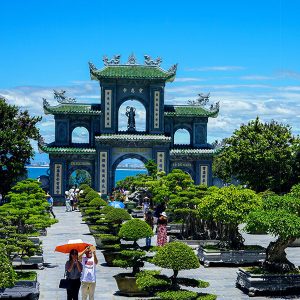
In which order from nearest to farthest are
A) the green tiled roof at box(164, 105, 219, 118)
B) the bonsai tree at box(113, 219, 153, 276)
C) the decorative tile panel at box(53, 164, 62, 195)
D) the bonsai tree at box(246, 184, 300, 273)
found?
the bonsai tree at box(246, 184, 300, 273) → the bonsai tree at box(113, 219, 153, 276) → the decorative tile panel at box(53, 164, 62, 195) → the green tiled roof at box(164, 105, 219, 118)

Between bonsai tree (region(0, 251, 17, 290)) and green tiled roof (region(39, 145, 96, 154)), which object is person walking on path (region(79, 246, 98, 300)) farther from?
green tiled roof (region(39, 145, 96, 154))

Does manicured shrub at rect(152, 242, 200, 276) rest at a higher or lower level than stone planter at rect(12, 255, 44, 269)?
higher

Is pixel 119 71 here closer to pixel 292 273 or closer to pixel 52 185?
pixel 52 185

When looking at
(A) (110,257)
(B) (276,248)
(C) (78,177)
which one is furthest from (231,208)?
(C) (78,177)

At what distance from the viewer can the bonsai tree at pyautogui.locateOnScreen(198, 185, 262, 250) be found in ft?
75.0

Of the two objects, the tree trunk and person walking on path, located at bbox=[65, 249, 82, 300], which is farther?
the tree trunk

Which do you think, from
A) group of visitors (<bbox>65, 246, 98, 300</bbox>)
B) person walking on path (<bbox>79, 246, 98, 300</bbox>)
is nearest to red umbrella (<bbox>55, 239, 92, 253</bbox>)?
group of visitors (<bbox>65, 246, 98, 300</bbox>)

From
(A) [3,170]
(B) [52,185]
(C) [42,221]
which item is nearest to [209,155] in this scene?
(B) [52,185]

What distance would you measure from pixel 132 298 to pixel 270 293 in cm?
357

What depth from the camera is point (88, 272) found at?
15539 mm

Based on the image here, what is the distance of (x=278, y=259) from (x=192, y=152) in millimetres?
34561

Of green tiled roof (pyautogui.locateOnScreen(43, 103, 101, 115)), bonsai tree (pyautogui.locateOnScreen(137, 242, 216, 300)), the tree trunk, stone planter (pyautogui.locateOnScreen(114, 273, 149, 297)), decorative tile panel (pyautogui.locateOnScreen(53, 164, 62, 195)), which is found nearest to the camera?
bonsai tree (pyautogui.locateOnScreen(137, 242, 216, 300))

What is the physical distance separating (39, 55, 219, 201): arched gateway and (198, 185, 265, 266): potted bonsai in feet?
93.5

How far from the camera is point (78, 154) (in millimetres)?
52625
